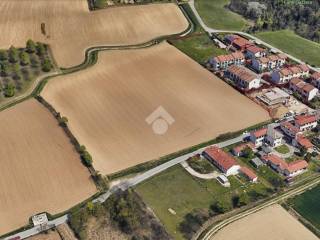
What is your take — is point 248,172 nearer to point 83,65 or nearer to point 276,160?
point 276,160

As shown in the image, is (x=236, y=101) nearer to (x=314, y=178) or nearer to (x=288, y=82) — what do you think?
(x=288, y=82)

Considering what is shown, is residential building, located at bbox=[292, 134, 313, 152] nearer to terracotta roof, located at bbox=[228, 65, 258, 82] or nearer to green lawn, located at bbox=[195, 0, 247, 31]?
terracotta roof, located at bbox=[228, 65, 258, 82]

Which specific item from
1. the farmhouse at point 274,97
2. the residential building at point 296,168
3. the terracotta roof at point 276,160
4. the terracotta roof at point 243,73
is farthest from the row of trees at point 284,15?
the residential building at point 296,168

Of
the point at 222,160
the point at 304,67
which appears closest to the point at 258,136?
the point at 222,160

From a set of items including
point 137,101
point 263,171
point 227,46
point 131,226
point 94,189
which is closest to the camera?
point 131,226

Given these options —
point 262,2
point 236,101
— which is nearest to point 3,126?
point 236,101
